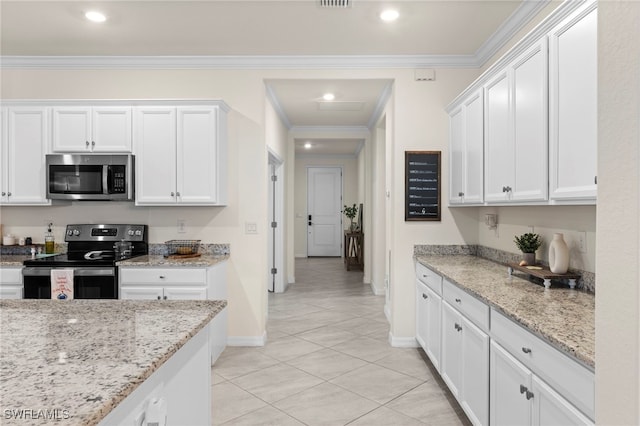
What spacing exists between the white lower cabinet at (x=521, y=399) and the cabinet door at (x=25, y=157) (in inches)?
155

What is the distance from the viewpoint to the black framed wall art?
4008mm

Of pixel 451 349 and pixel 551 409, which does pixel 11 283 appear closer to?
pixel 451 349

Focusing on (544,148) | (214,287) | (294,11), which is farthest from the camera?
(214,287)

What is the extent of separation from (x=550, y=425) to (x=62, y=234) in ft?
14.1

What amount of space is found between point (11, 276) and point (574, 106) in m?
4.21

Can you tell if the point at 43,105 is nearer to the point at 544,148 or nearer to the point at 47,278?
the point at 47,278

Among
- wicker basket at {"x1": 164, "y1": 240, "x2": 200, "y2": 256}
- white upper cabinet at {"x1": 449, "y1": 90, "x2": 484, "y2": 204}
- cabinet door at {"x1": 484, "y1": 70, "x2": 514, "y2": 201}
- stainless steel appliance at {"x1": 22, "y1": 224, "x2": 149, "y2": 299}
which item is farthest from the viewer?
wicker basket at {"x1": 164, "y1": 240, "x2": 200, "y2": 256}

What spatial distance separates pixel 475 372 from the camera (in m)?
2.34

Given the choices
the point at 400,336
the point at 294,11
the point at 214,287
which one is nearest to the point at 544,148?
the point at 294,11

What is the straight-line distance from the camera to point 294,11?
305 cm

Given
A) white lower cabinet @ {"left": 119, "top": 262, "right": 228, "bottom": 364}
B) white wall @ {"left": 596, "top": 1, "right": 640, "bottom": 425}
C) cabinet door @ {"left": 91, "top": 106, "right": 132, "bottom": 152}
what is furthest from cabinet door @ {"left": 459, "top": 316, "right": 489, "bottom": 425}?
cabinet door @ {"left": 91, "top": 106, "right": 132, "bottom": 152}

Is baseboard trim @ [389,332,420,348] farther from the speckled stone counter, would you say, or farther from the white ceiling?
the speckled stone counter

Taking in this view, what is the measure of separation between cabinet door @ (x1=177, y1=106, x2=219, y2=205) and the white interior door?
733cm

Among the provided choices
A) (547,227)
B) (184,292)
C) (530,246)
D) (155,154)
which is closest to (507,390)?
(530,246)
